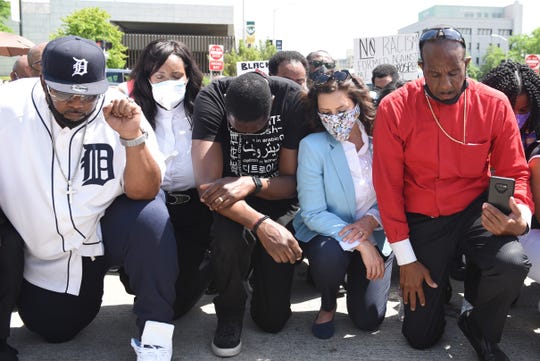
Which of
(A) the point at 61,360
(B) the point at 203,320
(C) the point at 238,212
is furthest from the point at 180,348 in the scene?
(C) the point at 238,212

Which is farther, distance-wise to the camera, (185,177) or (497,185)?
(185,177)

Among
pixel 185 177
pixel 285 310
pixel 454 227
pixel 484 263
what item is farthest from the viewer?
pixel 185 177

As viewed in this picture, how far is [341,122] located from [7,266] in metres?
2.00

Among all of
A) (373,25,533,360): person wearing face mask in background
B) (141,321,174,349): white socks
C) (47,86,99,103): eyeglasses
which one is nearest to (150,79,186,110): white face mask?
(47,86,99,103): eyeglasses

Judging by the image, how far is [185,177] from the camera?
370 centimetres

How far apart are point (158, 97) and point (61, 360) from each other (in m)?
1.75

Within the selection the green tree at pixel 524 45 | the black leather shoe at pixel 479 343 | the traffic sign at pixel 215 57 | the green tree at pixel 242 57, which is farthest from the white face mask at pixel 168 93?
the green tree at pixel 524 45

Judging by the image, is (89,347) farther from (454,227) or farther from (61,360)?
(454,227)

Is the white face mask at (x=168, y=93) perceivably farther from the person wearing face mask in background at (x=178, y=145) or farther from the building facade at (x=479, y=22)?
the building facade at (x=479, y=22)

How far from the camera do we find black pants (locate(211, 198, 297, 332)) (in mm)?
3123

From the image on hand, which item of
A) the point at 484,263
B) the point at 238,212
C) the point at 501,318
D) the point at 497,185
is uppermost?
the point at 497,185

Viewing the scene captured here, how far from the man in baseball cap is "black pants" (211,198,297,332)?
36 cm

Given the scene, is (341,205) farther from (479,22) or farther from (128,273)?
(479,22)

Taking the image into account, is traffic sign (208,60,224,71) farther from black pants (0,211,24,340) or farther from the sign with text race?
black pants (0,211,24,340)
